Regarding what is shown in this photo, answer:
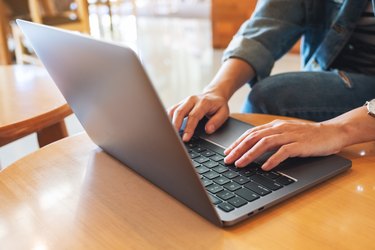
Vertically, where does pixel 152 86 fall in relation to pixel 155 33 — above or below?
above

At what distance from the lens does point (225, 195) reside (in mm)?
531

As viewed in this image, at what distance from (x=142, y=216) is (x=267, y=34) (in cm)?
67

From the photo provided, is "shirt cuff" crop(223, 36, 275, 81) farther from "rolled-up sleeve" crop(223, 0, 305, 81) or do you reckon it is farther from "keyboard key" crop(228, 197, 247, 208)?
"keyboard key" crop(228, 197, 247, 208)

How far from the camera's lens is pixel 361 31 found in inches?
40.4

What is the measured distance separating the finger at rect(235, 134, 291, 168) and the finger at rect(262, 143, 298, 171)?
1 cm

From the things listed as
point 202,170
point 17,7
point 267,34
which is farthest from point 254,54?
point 17,7

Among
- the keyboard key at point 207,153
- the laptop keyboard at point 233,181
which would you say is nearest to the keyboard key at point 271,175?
the laptop keyboard at point 233,181

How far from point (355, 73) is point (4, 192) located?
33.4 inches

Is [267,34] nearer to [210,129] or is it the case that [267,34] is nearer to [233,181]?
[210,129]

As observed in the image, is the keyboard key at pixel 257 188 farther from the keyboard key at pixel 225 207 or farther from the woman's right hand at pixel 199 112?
the woman's right hand at pixel 199 112

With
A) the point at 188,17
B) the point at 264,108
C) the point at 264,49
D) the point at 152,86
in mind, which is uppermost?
the point at 152,86

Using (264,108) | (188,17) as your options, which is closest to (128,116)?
(264,108)

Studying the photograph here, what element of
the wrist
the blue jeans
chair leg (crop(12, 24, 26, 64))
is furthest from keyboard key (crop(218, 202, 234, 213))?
chair leg (crop(12, 24, 26, 64))

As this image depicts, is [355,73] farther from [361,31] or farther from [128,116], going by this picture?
[128,116]
